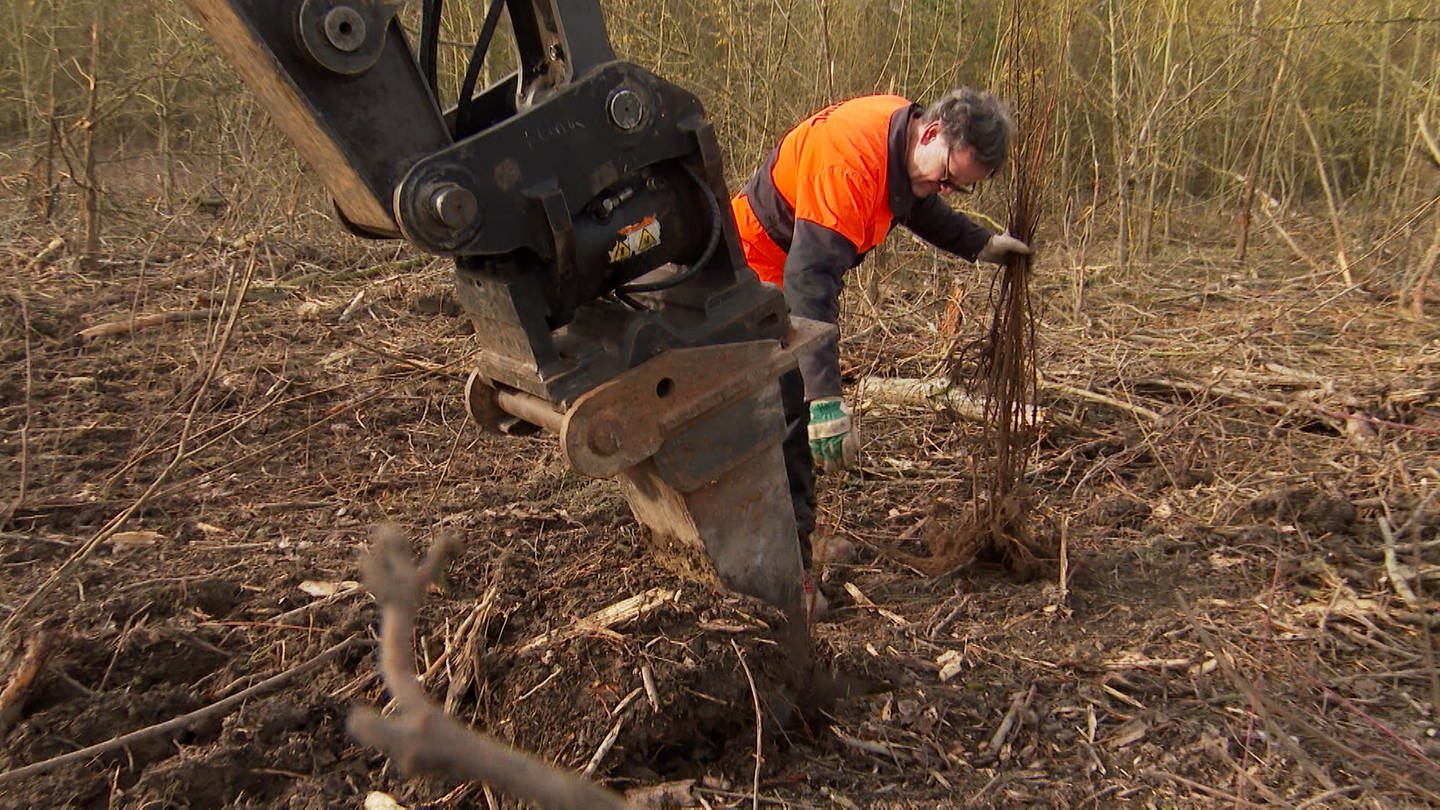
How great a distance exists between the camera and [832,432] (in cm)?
299

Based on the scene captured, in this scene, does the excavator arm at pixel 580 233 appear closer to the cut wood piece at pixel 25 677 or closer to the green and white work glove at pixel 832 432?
the green and white work glove at pixel 832 432

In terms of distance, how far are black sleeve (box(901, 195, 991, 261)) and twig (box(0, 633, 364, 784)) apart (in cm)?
249

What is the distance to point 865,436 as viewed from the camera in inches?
182

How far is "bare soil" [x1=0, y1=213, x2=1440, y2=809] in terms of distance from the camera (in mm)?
2252

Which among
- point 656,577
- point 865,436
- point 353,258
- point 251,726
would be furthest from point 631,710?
point 353,258

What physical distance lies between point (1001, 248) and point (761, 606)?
1631 mm

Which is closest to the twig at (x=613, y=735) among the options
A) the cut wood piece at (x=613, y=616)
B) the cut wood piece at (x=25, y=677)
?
the cut wood piece at (x=613, y=616)

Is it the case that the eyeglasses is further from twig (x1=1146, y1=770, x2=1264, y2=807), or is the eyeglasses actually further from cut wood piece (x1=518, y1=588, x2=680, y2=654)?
twig (x1=1146, y1=770, x2=1264, y2=807)

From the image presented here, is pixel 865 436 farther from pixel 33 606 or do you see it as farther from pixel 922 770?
pixel 33 606

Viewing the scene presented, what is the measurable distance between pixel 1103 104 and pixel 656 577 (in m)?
7.08

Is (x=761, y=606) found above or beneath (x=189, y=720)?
beneath

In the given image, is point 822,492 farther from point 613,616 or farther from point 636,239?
point 636,239

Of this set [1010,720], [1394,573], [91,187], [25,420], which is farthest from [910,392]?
[91,187]

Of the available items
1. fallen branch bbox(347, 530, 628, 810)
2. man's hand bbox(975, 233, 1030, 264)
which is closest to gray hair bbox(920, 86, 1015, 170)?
man's hand bbox(975, 233, 1030, 264)
